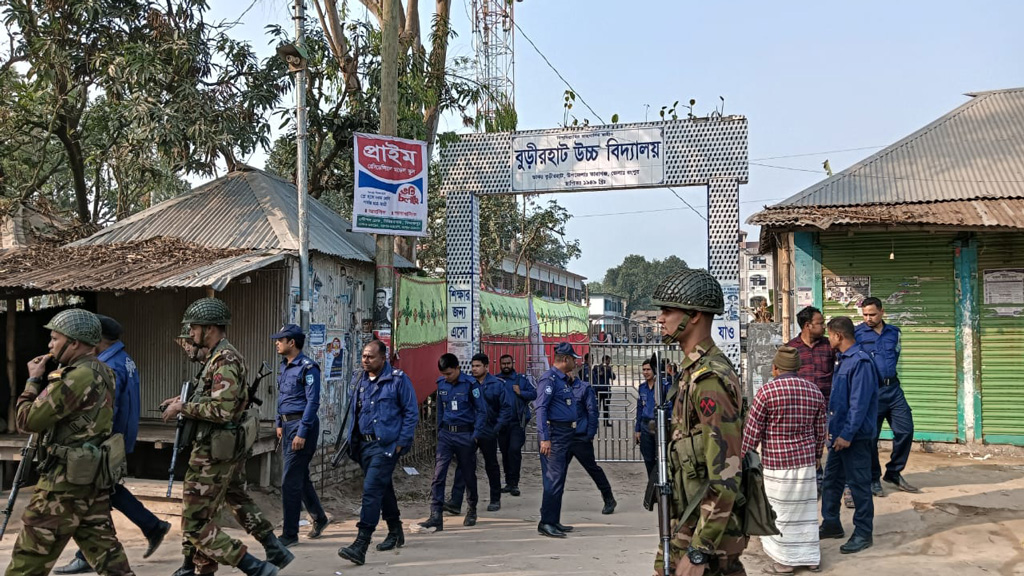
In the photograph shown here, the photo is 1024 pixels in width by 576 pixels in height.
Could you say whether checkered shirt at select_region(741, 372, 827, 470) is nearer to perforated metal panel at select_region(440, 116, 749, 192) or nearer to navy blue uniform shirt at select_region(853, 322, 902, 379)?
navy blue uniform shirt at select_region(853, 322, 902, 379)

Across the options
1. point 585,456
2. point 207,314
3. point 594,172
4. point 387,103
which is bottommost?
point 585,456

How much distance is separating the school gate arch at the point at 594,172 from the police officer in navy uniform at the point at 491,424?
1.87 m

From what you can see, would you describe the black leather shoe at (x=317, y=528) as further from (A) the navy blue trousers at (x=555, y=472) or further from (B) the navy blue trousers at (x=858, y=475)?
(B) the navy blue trousers at (x=858, y=475)

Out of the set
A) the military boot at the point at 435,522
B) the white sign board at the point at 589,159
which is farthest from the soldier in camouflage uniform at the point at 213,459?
the white sign board at the point at 589,159

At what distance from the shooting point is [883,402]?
7.77 m

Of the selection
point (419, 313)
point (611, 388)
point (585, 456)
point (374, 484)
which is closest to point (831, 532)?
point (585, 456)

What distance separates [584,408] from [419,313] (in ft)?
12.9

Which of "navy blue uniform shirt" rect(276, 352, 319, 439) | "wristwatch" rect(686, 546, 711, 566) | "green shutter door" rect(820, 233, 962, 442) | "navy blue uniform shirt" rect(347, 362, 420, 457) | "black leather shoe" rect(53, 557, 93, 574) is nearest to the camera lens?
"wristwatch" rect(686, 546, 711, 566)

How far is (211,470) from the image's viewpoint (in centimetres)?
501

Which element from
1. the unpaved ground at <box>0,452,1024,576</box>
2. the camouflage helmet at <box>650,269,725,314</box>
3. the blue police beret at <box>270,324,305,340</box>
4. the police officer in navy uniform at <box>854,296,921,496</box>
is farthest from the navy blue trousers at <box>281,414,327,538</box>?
the police officer in navy uniform at <box>854,296,921,496</box>

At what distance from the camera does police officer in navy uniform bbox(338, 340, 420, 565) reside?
6.05 metres

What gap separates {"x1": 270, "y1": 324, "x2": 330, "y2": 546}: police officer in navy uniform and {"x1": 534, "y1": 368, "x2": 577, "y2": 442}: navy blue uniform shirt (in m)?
2.10

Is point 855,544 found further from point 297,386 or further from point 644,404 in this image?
point 297,386

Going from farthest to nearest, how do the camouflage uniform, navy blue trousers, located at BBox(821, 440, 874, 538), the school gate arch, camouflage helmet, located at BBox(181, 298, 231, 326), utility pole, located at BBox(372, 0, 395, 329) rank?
the school gate arch < utility pole, located at BBox(372, 0, 395, 329) < navy blue trousers, located at BBox(821, 440, 874, 538) < camouflage helmet, located at BBox(181, 298, 231, 326) < the camouflage uniform
